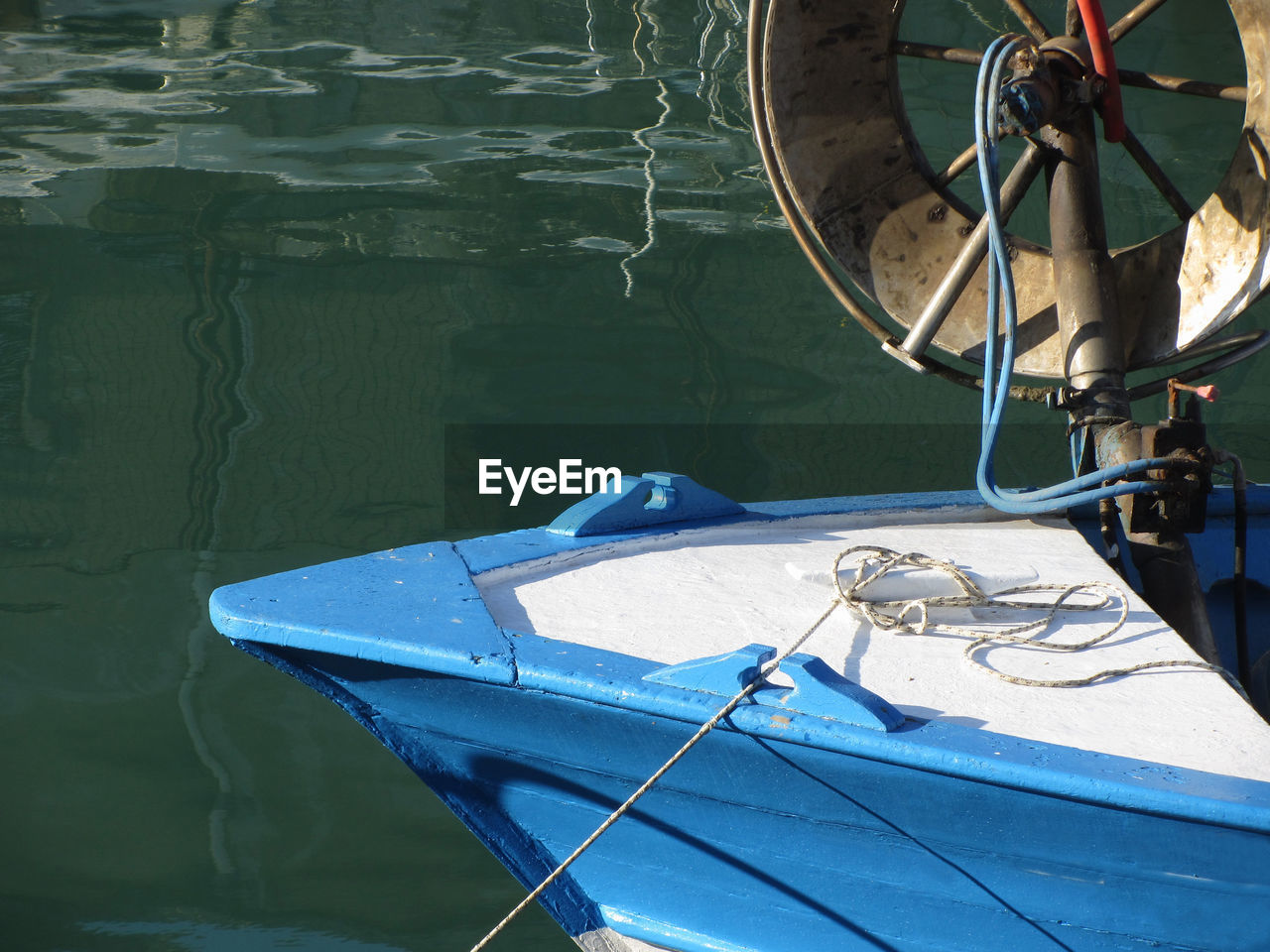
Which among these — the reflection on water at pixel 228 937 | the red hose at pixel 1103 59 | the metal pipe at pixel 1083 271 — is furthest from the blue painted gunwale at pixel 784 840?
the red hose at pixel 1103 59

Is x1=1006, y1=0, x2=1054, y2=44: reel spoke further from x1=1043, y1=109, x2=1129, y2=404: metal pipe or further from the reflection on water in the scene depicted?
the reflection on water

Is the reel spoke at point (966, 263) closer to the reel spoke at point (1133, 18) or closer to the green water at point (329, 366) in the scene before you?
the reel spoke at point (1133, 18)

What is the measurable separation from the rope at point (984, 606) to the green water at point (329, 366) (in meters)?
1.24

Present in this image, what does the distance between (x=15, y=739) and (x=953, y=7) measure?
27.4 ft

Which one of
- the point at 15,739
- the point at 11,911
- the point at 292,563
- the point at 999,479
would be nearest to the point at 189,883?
the point at 11,911

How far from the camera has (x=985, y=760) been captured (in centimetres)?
193

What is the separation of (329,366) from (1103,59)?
13.3 ft

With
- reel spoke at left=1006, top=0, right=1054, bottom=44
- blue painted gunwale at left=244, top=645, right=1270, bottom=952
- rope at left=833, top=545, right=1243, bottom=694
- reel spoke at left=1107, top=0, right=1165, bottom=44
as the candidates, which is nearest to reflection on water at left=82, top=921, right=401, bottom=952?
blue painted gunwale at left=244, top=645, right=1270, bottom=952

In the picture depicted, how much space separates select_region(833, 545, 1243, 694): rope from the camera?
2.31 m

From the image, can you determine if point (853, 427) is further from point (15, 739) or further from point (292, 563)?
point (15, 739)

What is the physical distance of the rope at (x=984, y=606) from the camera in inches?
90.8

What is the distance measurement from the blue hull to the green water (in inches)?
31.3

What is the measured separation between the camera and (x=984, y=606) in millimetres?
2549

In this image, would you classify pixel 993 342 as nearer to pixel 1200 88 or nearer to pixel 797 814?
pixel 1200 88
